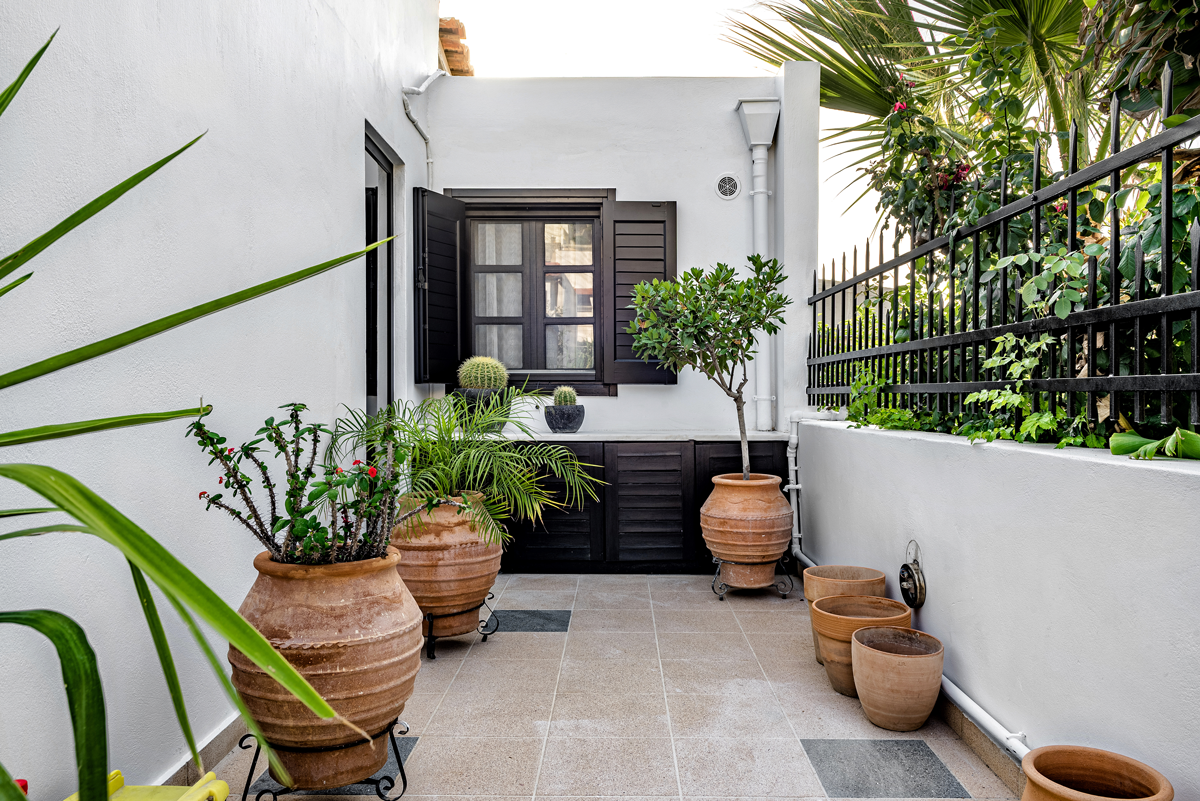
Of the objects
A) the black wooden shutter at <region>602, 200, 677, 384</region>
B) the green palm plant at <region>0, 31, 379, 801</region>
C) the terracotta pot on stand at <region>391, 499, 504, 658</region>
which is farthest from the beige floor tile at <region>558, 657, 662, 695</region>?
the black wooden shutter at <region>602, 200, 677, 384</region>

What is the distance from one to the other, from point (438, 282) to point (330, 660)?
3.07 meters

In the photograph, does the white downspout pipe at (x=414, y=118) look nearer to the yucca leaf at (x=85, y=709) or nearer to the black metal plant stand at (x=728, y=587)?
the black metal plant stand at (x=728, y=587)

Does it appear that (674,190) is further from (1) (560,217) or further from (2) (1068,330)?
(2) (1068,330)

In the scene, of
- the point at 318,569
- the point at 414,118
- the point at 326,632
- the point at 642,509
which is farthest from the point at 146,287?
the point at 414,118

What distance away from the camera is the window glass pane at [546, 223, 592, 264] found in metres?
Result: 4.84

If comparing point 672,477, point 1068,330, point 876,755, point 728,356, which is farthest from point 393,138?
point 876,755

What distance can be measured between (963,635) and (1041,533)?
0.55 meters

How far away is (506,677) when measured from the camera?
8.39ft

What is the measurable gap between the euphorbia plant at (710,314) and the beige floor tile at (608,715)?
154 cm

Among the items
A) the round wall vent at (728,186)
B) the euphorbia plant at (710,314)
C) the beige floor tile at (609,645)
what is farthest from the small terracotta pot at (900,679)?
the round wall vent at (728,186)

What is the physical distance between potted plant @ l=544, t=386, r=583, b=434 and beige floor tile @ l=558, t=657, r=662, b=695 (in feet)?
5.72

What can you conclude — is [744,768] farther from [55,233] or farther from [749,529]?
[55,233]

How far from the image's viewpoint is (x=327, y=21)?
282 centimetres

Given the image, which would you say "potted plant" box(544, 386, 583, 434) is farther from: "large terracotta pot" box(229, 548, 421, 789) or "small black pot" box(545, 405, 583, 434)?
"large terracotta pot" box(229, 548, 421, 789)
